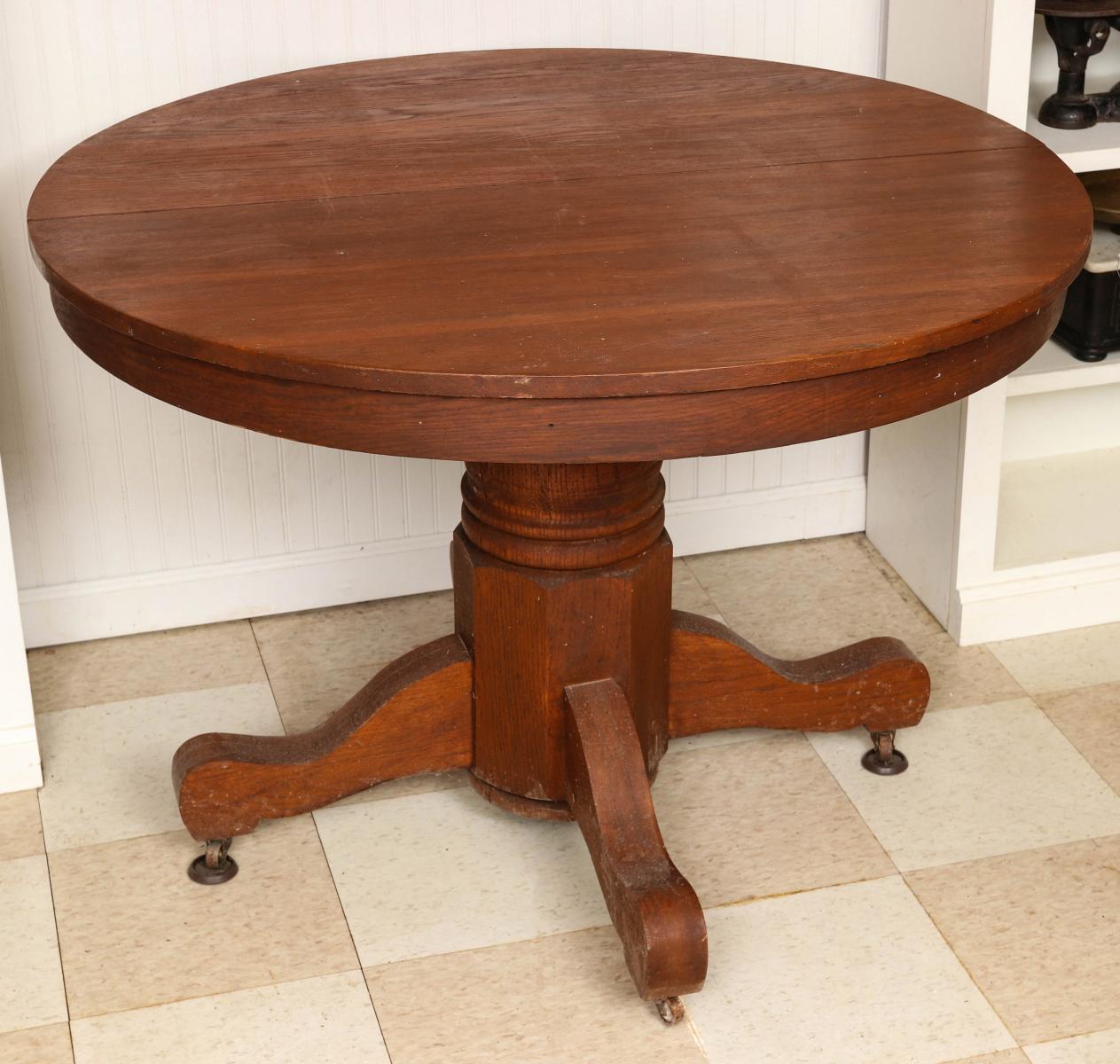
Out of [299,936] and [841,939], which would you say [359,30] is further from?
[841,939]

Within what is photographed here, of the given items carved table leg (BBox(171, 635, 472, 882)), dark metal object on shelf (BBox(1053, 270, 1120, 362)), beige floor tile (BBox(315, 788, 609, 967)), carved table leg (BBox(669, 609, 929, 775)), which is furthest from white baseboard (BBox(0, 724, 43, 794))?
dark metal object on shelf (BBox(1053, 270, 1120, 362))

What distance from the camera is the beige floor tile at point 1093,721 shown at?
230 centimetres

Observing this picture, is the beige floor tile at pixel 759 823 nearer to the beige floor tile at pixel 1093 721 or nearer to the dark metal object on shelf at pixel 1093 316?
the beige floor tile at pixel 1093 721

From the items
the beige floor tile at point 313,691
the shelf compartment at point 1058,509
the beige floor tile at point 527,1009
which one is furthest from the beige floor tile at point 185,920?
the shelf compartment at point 1058,509

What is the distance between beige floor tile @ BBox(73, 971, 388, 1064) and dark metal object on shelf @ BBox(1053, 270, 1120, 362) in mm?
1519

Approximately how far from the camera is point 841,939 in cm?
197

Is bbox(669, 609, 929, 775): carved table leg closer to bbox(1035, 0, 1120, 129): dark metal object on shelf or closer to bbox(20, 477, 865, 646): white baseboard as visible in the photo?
bbox(20, 477, 865, 646): white baseboard

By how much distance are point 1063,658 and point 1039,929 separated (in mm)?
660

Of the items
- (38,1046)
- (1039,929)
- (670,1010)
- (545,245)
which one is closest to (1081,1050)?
(1039,929)

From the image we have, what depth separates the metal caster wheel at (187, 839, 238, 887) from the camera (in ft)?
6.83

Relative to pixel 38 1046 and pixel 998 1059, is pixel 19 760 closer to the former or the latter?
pixel 38 1046

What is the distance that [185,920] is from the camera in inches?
79.4

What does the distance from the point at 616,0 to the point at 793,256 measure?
1008mm

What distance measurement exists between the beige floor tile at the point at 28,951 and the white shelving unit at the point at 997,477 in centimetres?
140
